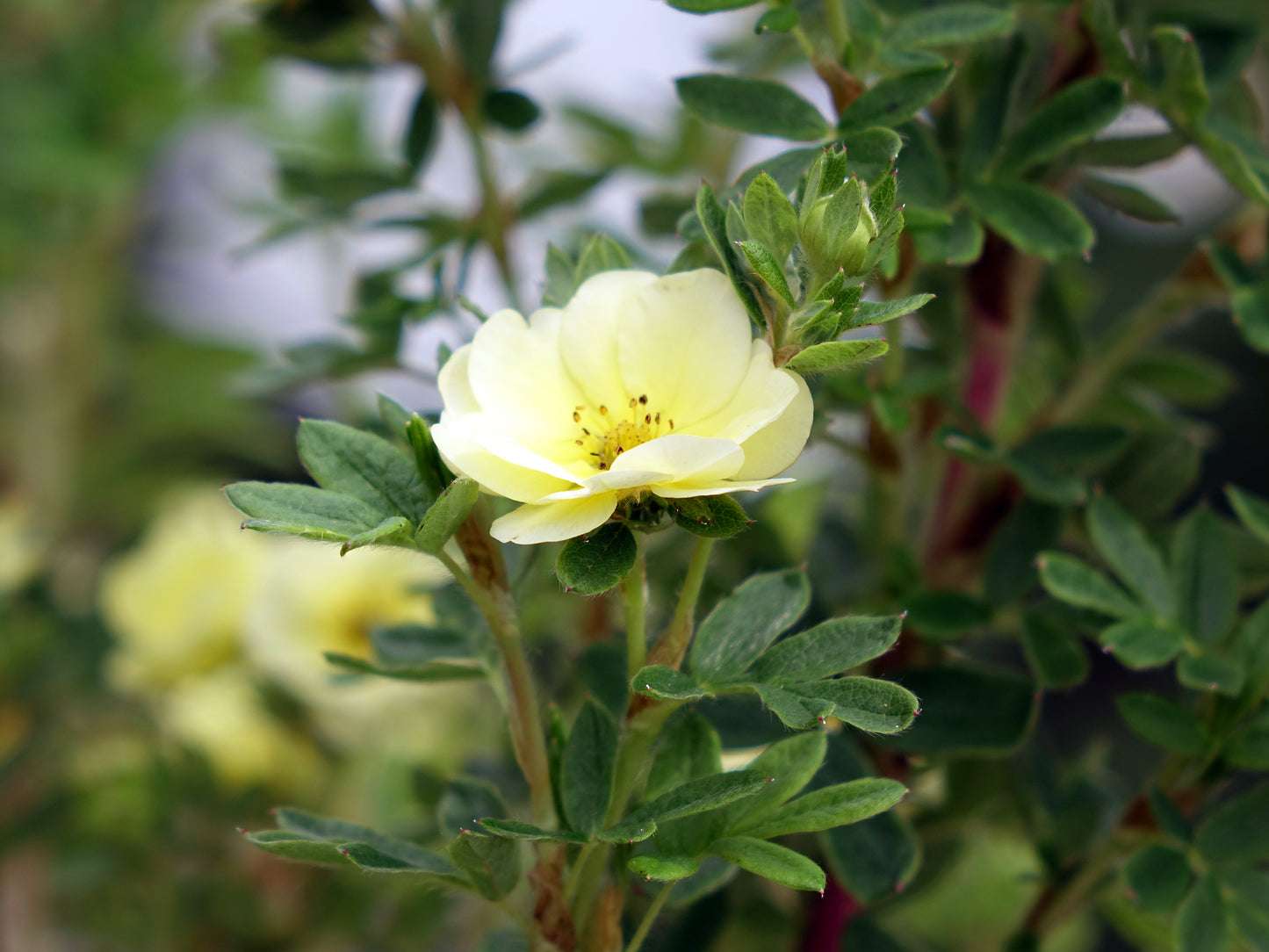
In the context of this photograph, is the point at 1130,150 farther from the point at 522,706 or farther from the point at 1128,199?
the point at 522,706

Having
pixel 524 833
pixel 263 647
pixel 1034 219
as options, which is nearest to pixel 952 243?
pixel 1034 219

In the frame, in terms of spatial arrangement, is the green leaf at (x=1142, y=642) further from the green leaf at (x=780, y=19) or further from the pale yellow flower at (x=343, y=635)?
the pale yellow flower at (x=343, y=635)

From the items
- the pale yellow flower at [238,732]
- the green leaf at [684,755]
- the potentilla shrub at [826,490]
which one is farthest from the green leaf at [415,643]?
the pale yellow flower at [238,732]

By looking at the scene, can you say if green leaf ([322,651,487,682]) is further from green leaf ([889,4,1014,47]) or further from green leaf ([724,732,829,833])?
green leaf ([889,4,1014,47])

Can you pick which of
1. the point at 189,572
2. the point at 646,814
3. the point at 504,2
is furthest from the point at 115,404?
the point at 646,814

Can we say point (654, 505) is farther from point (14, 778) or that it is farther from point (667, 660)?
point (14, 778)

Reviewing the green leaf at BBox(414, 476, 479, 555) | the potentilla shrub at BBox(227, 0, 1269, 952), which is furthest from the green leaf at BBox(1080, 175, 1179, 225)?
the green leaf at BBox(414, 476, 479, 555)

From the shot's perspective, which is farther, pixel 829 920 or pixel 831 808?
pixel 829 920
